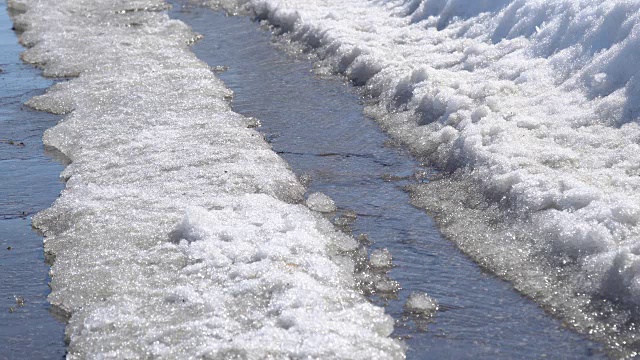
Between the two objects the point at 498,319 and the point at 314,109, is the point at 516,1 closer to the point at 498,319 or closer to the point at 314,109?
the point at 314,109

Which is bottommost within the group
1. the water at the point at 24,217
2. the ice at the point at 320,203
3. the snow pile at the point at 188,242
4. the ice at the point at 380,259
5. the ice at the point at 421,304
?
the water at the point at 24,217

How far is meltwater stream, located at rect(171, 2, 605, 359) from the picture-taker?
5.39 meters

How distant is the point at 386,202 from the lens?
24.5 ft

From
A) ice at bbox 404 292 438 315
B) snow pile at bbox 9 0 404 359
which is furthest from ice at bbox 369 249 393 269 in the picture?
ice at bbox 404 292 438 315

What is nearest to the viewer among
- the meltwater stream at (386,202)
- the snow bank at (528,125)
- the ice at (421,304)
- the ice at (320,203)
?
the meltwater stream at (386,202)

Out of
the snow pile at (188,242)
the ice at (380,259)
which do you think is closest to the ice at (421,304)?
the snow pile at (188,242)

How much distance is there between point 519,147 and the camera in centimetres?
761

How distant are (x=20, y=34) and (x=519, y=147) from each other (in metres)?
10.9

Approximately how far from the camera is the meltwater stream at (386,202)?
5.39 m

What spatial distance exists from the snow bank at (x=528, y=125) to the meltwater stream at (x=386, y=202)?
19 centimetres

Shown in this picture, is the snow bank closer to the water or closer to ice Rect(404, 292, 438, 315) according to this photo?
ice Rect(404, 292, 438, 315)

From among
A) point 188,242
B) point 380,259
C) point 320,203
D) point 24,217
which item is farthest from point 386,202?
point 24,217

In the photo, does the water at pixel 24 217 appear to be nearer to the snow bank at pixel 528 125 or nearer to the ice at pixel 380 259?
the ice at pixel 380 259

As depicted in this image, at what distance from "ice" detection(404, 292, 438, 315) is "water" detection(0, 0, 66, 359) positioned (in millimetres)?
2307
